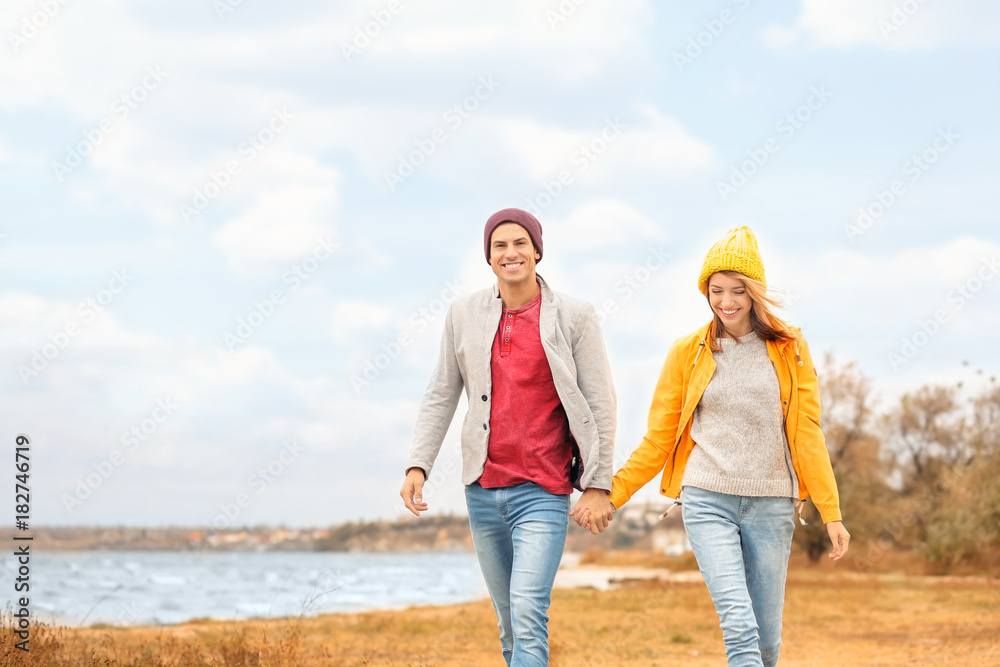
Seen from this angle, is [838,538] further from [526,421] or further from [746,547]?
[526,421]

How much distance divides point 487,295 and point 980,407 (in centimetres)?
4447

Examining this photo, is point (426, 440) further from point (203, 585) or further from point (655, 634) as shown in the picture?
point (203, 585)

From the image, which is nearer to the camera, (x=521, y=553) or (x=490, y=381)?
(x=521, y=553)

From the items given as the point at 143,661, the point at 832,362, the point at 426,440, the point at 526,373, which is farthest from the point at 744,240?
the point at 832,362

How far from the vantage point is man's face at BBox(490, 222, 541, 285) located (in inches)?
177

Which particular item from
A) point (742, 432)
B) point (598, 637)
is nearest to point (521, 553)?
point (742, 432)

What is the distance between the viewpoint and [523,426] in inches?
174

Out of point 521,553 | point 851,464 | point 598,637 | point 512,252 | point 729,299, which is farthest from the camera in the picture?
point 851,464

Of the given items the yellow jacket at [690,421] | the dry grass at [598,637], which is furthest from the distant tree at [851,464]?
the yellow jacket at [690,421]

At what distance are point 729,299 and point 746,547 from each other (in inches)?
46.8

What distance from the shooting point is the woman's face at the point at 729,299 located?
4.57 metres

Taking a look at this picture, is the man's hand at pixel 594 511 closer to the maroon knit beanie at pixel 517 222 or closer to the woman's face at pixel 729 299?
the woman's face at pixel 729 299

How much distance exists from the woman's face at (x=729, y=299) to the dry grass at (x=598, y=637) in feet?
11.5

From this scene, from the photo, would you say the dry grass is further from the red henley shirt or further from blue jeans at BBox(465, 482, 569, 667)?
the red henley shirt
